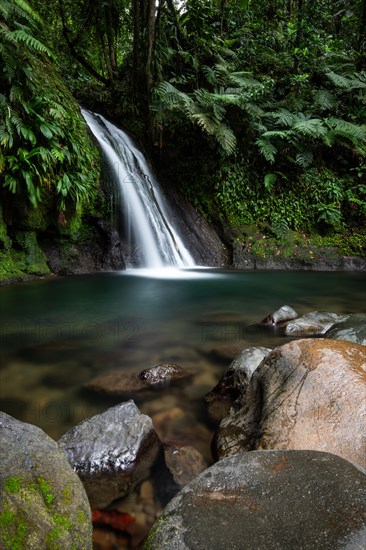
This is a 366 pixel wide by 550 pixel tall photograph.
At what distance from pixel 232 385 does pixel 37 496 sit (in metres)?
1.75

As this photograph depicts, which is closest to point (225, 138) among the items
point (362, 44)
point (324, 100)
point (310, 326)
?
point (324, 100)

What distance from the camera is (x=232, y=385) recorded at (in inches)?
105

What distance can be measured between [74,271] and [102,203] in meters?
1.68

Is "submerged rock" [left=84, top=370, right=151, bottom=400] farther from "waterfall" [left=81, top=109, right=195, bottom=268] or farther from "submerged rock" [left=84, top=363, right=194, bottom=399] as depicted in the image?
"waterfall" [left=81, top=109, right=195, bottom=268]

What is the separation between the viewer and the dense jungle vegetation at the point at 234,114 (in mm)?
8555

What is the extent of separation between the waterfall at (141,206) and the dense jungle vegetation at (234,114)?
2.49 feet

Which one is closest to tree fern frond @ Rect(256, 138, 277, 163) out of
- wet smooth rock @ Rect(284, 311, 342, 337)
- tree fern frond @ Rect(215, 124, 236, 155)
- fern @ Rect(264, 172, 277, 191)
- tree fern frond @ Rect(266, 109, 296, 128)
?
fern @ Rect(264, 172, 277, 191)

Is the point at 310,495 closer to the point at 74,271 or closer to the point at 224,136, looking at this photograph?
the point at 74,271

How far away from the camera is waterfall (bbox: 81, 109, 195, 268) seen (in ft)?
26.9

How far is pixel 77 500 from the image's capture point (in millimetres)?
1250

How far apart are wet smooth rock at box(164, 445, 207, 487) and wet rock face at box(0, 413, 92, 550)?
80 centimetres

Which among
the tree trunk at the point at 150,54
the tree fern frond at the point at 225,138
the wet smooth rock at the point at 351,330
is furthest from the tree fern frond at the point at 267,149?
the wet smooth rock at the point at 351,330

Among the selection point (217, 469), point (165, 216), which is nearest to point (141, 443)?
point (217, 469)

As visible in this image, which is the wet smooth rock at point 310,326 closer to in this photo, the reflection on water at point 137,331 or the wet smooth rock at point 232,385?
the reflection on water at point 137,331
